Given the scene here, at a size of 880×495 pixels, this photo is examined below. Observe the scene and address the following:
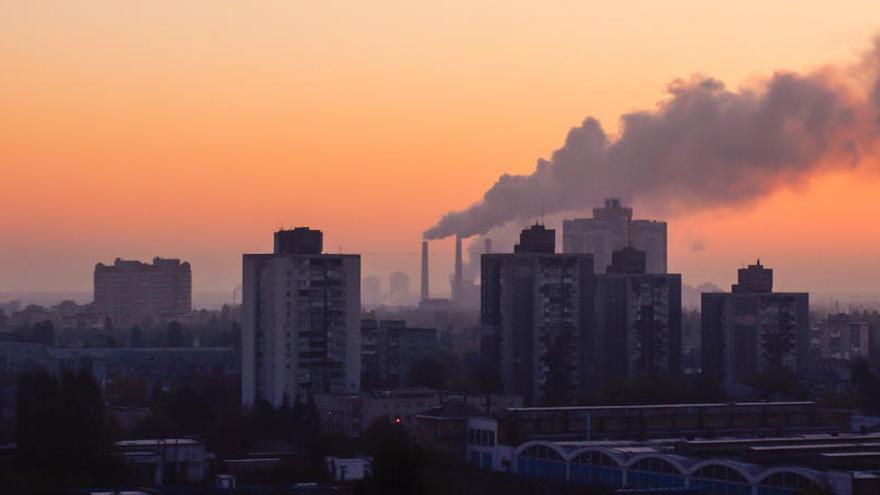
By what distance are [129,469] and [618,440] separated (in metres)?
9.37

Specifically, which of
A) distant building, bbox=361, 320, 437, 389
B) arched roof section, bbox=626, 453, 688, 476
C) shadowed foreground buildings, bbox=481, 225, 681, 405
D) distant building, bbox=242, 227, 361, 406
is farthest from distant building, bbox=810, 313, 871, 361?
arched roof section, bbox=626, 453, 688, 476

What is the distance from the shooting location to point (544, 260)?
47.8 metres

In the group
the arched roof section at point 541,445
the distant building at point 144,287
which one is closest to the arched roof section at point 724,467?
the arched roof section at point 541,445

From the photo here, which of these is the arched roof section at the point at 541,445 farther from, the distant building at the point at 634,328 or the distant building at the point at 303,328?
the distant building at the point at 634,328

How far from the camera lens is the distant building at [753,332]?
5156 centimetres

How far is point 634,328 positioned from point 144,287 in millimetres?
68756

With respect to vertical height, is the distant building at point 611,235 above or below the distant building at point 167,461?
above

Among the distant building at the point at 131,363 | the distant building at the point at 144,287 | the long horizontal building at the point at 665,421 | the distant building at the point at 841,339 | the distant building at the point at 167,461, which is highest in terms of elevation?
the distant building at the point at 144,287

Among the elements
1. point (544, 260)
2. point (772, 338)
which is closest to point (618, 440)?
point (544, 260)

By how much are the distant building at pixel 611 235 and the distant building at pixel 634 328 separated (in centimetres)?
4027

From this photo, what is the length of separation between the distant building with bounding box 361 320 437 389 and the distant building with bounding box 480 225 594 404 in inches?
158

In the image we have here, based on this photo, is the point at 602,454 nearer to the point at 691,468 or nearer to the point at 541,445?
the point at 541,445

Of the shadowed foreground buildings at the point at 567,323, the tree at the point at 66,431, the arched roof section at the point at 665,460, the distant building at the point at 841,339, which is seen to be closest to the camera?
the tree at the point at 66,431

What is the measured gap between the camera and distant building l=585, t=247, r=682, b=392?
50250 mm
